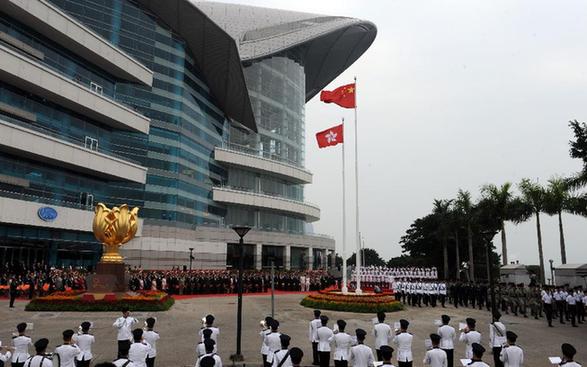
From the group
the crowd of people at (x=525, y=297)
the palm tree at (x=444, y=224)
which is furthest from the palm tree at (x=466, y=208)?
the crowd of people at (x=525, y=297)

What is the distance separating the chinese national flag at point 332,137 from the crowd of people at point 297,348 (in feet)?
53.5

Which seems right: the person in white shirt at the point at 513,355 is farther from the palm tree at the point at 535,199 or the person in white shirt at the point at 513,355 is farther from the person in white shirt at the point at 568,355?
the palm tree at the point at 535,199

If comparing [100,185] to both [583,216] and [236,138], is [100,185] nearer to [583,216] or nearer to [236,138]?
[236,138]

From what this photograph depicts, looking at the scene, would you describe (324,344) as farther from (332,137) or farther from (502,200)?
(502,200)

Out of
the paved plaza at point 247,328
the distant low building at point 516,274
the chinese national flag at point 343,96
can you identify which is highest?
the chinese national flag at point 343,96

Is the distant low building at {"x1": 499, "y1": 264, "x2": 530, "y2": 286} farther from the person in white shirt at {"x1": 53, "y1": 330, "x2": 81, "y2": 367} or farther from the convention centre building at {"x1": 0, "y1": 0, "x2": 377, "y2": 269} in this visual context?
the person in white shirt at {"x1": 53, "y1": 330, "x2": 81, "y2": 367}

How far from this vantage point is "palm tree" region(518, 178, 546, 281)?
4066 cm

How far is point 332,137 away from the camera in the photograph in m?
27.7

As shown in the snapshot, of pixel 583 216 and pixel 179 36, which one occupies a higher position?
pixel 179 36

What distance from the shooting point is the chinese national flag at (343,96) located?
1102 inches

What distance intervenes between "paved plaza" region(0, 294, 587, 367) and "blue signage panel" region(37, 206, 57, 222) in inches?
569

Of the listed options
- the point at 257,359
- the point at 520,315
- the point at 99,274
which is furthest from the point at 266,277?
the point at 257,359

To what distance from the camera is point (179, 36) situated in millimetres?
58406

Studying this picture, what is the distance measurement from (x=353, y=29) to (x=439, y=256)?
45.5m
